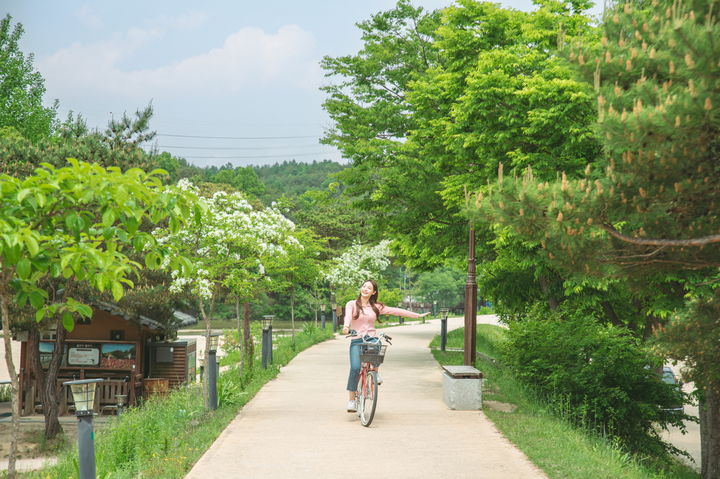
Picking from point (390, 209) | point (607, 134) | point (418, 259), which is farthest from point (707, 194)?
point (418, 259)

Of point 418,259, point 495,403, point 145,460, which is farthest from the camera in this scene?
point 418,259

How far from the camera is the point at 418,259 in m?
22.9

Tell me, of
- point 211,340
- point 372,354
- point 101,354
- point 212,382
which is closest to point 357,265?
point 101,354

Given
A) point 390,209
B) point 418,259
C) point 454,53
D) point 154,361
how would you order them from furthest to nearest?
point 154,361 < point 418,259 < point 390,209 < point 454,53

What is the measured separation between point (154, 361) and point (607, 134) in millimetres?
20422

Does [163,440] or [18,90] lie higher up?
[18,90]

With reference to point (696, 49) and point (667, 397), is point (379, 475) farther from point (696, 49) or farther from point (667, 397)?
point (667, 397)

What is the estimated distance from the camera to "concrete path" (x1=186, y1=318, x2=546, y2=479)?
24.8 feet

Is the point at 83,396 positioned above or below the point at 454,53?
below

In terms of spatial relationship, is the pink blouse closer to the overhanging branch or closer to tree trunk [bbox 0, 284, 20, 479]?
the overhanging branch

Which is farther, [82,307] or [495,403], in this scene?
[495,403]

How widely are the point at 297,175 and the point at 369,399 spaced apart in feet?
425

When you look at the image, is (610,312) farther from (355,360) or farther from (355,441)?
(355,441)

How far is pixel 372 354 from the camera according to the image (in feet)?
31.9
